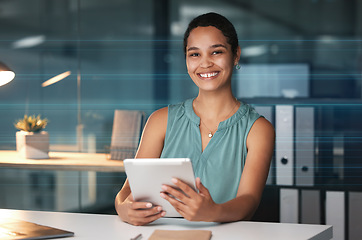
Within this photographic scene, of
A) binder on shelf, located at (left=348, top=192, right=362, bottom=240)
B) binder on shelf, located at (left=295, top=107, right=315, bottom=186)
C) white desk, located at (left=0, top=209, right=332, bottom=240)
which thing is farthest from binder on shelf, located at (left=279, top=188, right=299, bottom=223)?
white desk, located at (left=0, top=209, right=332, bottom=240)

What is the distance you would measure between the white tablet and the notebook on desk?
0.78 feet

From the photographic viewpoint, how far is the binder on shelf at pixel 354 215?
2.97 metres

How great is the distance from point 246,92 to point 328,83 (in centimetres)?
67

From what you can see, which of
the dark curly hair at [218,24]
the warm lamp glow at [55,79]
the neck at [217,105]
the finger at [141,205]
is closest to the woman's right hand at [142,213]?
the finger at [141,205]

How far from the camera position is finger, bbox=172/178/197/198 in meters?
1.47

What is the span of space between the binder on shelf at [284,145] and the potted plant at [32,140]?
164cm

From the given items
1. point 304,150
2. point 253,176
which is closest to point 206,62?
point 253,176

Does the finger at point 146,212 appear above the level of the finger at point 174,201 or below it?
below

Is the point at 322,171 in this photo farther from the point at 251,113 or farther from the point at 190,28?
the point at 190,28

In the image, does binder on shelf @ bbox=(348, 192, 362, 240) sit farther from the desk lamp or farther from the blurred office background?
the desk lamp

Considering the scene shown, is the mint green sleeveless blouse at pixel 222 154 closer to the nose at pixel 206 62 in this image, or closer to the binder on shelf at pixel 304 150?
the nose at pixel 206 62

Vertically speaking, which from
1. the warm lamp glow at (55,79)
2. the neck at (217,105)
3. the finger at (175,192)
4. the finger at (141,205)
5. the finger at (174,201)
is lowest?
the finger at (141,205)

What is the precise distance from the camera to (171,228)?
5.13ft

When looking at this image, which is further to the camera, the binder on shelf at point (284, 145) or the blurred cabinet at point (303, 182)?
the binder on shelf at point (284, 145)
